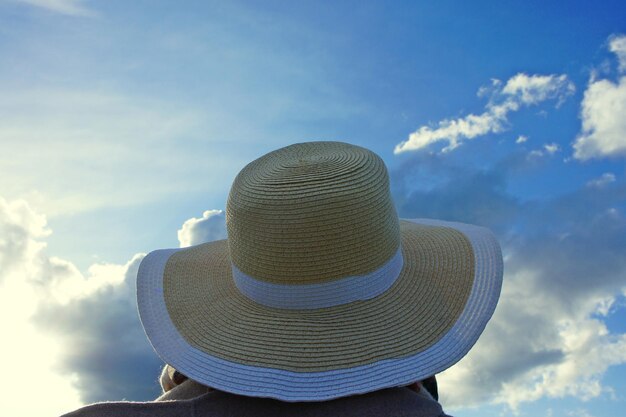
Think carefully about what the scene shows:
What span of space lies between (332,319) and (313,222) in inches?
13.9

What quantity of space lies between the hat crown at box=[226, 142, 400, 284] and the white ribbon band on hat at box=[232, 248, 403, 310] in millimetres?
23

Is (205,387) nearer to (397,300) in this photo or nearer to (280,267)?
(280,267)

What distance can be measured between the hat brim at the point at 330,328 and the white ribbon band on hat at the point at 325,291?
3 cm

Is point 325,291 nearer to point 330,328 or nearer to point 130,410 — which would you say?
point 330,328

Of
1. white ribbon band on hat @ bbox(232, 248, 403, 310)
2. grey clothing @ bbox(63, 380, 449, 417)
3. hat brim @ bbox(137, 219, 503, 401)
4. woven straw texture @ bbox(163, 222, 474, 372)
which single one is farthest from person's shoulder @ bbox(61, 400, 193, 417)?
white ribbon band on hat @ bbox(232, 248, 403, 310)

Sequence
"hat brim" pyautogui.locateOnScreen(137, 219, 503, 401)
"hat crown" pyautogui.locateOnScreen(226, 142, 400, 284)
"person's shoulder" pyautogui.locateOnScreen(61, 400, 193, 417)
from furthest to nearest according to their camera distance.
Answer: "hat crown" pyautogui.locateOnScreen(226, 142, 400, 284), "hat brim" pyautogui.locateOnScreen(137, 219, 503, 401), "person's shoulder" pyautogui.locateOnScreen(61, 400, 193, 417)

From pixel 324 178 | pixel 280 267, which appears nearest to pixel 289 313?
pixel 280 267

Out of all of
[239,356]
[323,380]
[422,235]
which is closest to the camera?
[323,380]

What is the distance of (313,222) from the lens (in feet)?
8.14

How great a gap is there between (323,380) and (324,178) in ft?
2.47

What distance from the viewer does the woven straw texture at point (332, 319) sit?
2.38 metres

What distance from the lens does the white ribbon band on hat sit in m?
2.52

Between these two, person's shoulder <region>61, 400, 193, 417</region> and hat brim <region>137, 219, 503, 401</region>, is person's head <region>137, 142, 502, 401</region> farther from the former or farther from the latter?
person's shoulder <region>61, 400, 193, 417</region>

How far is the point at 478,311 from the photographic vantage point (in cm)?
256
